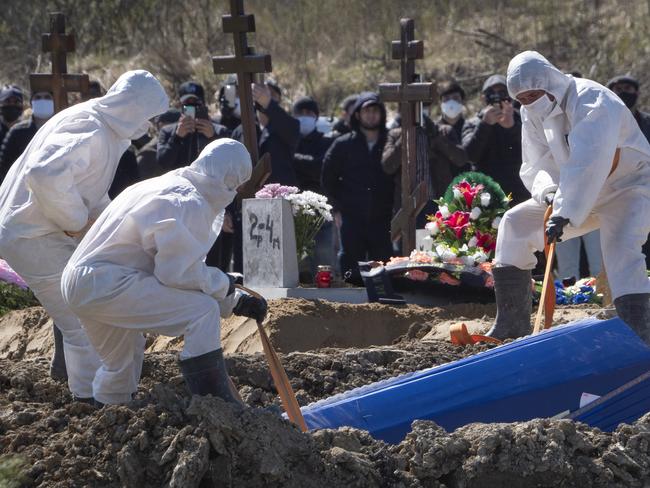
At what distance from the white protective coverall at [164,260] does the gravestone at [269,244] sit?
4.91 m

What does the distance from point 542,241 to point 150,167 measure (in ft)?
19.3

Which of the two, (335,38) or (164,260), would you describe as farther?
(335,38)

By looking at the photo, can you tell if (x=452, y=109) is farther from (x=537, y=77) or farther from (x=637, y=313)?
(x=637, y=313)

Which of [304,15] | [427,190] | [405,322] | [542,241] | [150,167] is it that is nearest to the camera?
[542,241]

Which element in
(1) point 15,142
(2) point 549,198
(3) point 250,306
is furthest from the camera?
(1) point 15,142

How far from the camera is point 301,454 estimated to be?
6098 mm

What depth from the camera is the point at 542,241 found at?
9133mm

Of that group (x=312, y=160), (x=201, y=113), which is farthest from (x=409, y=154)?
(x=201, y=113)

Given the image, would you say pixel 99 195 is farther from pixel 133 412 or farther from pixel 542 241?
pixel 542 241

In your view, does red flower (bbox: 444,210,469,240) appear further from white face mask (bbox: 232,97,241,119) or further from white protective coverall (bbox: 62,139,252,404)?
white protective coverall (bbox: 62,139,252,404)

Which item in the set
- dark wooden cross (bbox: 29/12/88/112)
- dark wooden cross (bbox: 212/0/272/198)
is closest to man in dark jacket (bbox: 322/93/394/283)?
dark wooden cross (bbox: 212/0/272/198)

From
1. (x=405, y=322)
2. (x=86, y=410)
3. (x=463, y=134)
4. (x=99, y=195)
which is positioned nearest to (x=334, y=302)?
(x=405, y=322)

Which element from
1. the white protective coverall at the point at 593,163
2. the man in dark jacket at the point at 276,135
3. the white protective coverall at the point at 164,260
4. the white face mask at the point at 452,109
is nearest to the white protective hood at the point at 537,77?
the white protective coverall at the point at 593,163

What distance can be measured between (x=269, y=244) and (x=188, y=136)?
144 cm
